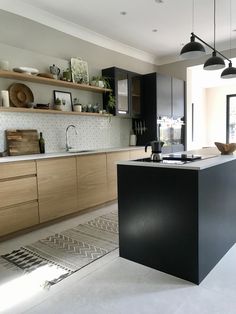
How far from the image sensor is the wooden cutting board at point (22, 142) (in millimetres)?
3186

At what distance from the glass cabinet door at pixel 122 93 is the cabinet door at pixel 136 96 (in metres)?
0.18

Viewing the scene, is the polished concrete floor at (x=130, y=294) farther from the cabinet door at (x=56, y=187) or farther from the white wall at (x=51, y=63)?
the white wall at (x=51, y=63)

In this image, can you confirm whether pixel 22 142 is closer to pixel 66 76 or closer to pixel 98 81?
pixel 66 76

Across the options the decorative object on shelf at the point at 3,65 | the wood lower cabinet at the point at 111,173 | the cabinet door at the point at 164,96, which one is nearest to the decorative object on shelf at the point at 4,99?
the decorative object on shelf at the point at 3,65

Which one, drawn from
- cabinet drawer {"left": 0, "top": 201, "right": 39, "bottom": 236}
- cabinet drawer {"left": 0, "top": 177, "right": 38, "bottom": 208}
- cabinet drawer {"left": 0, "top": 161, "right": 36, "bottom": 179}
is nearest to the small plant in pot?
cabinet drawer {"left": 0, "top": 161, "right": 36, "bottom": 179}

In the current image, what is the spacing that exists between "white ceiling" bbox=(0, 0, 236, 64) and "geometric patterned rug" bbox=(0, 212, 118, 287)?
9.59 ft

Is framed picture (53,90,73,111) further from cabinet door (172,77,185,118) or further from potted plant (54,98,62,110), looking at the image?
cabinet door (172,77,185,118)

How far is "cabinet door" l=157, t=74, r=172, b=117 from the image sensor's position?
4.87 meters

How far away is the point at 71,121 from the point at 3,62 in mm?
1315

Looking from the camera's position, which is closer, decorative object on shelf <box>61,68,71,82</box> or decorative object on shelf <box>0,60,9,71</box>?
decorative object on shelf <box>0,60,9,71</box>

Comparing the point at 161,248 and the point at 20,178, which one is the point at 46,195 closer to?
the point at 20,178

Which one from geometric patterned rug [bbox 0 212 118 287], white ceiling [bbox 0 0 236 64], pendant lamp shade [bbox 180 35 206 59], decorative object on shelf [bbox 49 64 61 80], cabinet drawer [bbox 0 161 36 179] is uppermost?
white ceiling [bbox 0 0 236 64]

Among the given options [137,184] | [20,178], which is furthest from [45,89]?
[137,184]

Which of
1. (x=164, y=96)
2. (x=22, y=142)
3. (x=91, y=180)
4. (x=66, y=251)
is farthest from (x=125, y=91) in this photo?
(x=66, y=251)
